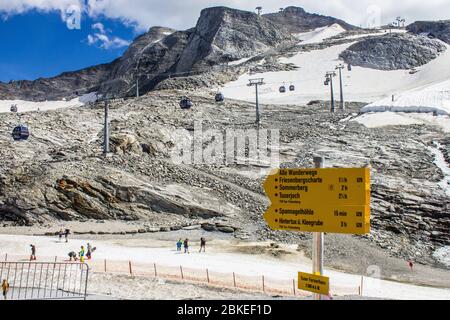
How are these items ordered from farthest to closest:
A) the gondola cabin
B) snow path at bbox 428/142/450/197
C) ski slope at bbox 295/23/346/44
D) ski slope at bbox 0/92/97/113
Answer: ski slope at bbox 295/23/346/44, ski slope at bbox 0/92/97/113, snow path at bbox 428/142/450/197, the gondola cabin

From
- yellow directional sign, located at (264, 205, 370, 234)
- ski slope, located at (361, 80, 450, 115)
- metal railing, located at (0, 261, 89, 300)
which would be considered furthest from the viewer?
ski slope, located at (361, 80, 450, 115)

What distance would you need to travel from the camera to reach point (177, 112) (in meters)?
65.0

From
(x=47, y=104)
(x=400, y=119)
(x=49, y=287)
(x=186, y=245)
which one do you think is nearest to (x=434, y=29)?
(x=400, y=119)

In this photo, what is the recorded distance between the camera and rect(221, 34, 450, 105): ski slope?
300 ft

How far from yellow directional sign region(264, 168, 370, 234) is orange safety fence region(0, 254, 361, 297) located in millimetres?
13914

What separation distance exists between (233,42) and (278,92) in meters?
46.1

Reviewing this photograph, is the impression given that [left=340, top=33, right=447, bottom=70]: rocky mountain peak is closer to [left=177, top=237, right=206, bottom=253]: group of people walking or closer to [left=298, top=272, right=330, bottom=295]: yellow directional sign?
[left=177, top=237, right=206, bottom=253]: group of people walking

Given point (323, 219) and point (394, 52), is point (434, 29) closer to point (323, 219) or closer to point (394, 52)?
point (394, 52)

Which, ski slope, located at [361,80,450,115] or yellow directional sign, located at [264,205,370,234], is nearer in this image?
yellow directional sign, located at [264,205,370,234]

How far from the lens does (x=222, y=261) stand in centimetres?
3002

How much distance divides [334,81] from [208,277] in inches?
3509

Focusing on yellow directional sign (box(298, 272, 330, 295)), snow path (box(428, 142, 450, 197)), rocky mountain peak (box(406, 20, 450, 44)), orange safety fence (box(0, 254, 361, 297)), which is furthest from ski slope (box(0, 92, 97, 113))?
yellow directional sign (box(298, 272, 330, 295))

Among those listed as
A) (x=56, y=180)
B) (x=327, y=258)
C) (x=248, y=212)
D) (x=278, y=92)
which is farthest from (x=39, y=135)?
(x=278, y=92)
